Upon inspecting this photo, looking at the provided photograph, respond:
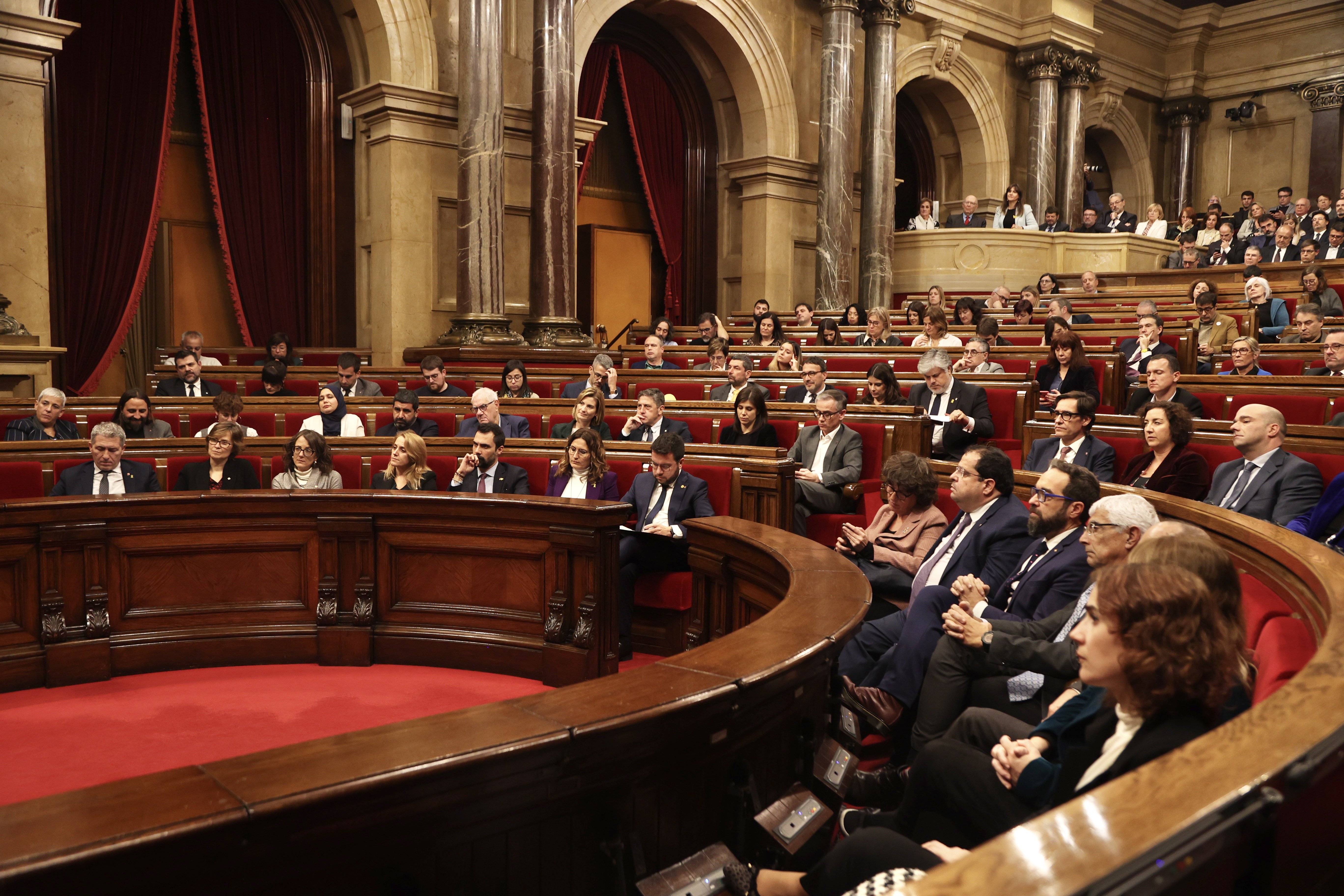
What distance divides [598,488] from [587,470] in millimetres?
98

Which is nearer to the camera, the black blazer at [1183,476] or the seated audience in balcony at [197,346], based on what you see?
the black blazer at [1183,476]

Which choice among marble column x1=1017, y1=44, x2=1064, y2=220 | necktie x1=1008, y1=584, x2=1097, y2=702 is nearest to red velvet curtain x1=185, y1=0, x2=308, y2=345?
necktie x1=1008, y1=584, x2=1097, y2=702

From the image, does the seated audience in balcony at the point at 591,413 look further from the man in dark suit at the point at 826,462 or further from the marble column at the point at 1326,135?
the marble column at the point at 1326,135

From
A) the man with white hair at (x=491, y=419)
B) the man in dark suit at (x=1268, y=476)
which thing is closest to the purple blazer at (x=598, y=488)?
the man with white hair at (x=491, y=419)

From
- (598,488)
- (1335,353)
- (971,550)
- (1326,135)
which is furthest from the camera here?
(1326,135)

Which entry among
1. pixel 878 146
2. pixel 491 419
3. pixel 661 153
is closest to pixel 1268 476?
pixel 491 419

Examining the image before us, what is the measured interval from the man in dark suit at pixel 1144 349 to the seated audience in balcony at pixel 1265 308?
3.95 ft

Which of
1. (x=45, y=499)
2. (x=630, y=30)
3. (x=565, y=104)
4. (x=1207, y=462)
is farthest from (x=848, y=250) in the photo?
(x=45, y=499)

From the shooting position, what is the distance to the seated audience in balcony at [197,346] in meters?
7.52

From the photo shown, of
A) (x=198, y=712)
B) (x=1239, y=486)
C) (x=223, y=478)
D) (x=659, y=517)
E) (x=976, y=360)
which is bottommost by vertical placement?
(x=198, y=712)

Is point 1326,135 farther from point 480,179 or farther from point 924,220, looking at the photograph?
point 480,179

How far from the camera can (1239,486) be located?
3799 mm

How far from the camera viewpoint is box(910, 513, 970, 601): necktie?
320 centimetres

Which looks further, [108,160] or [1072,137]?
[1072,137]
